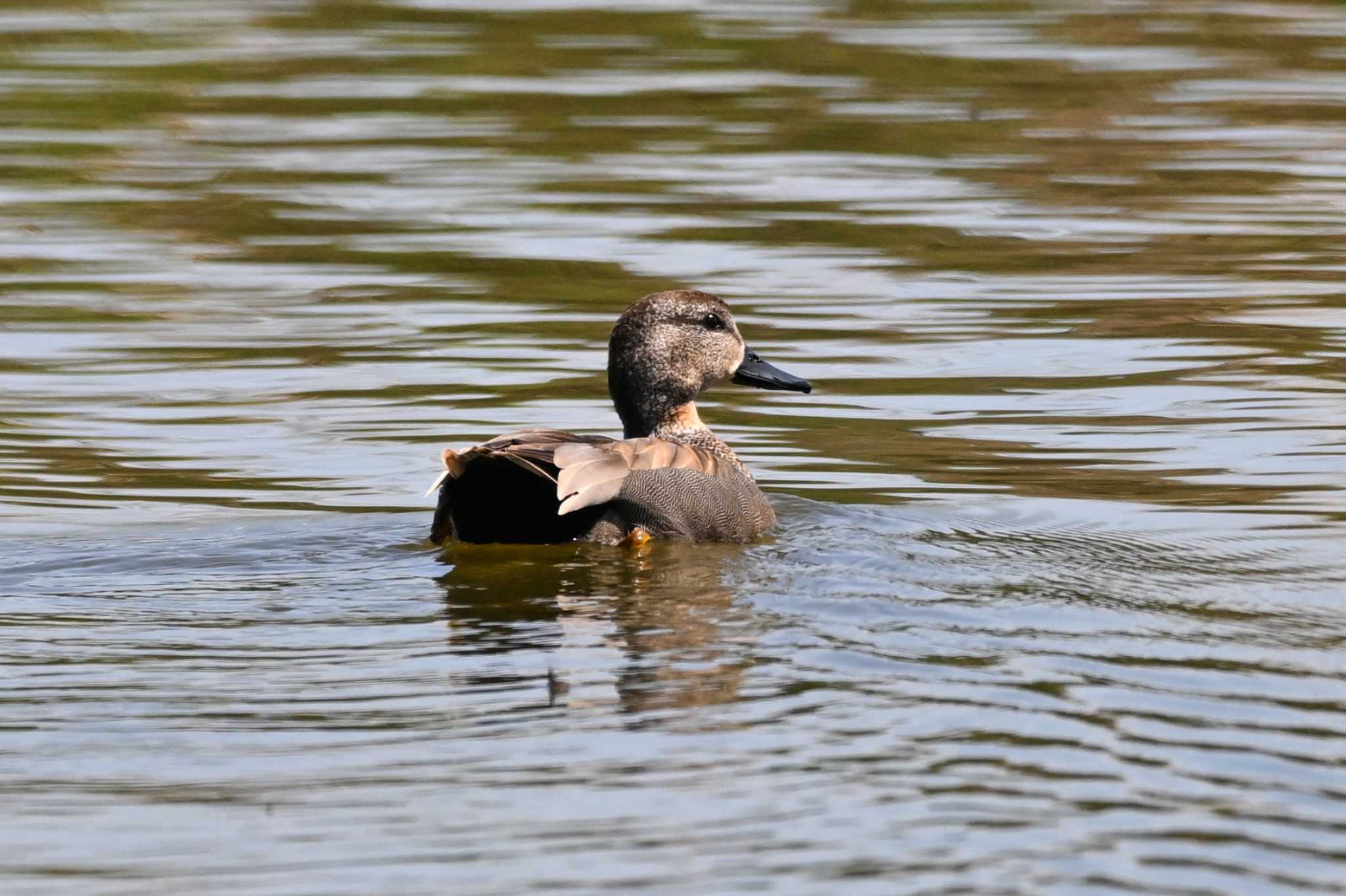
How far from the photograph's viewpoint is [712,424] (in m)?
Answer: 12.1

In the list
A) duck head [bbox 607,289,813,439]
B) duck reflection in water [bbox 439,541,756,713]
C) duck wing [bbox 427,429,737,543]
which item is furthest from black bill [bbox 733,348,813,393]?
duck reflection in water [bbox 439,541,756,713]

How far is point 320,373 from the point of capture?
12594mm

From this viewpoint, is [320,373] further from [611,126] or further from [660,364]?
[611,126]

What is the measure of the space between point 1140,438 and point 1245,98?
9.92 m

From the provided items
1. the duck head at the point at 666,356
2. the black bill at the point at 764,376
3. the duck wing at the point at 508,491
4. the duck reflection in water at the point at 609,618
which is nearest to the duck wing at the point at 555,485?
the duck wing at the point at 508,491

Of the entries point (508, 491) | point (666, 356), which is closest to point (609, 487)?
point (508, 491)

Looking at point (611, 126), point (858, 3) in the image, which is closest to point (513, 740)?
point (611, 126)

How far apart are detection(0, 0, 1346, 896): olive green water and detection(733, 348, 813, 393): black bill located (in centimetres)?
45

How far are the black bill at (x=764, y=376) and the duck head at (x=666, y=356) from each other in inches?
9.2

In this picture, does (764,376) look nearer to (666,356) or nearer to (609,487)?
(666,356)

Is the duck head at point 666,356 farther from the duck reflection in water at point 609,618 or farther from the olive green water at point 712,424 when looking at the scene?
the duck reflection in water at point 609,618

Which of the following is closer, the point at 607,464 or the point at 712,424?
the point at 607,464

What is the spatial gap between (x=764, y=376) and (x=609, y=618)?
9.85 ft

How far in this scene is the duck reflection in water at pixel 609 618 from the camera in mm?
6859
